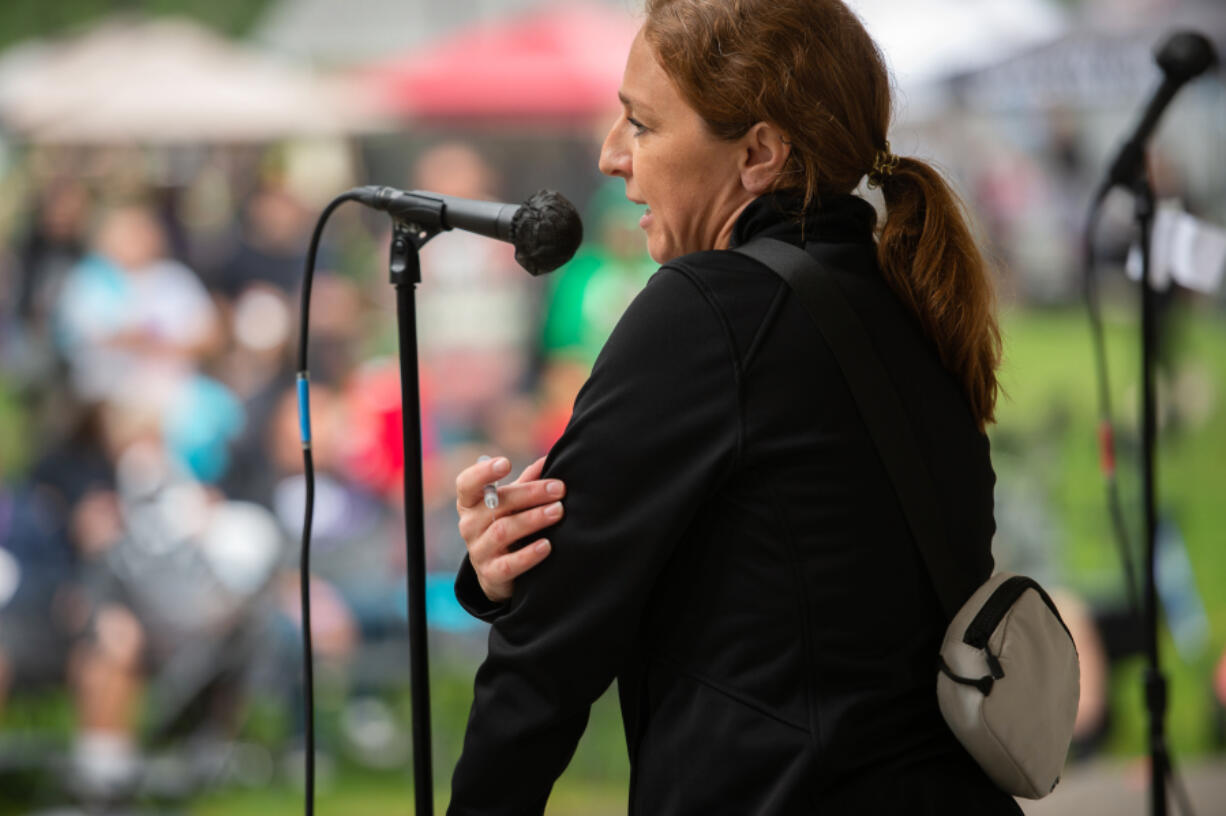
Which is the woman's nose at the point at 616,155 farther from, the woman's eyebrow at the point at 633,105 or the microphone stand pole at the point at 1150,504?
the microphone stand pole at the point at 1150,504

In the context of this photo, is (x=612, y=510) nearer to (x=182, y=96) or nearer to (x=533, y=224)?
(x=533, y=224)

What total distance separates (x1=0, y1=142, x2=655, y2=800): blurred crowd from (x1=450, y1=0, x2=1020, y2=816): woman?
10.3 feet

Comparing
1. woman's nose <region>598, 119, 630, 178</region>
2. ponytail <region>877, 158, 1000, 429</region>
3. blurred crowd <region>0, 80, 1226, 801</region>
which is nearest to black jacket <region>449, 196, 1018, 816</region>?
ponytail <region>877, 158, 1000, 429</region>

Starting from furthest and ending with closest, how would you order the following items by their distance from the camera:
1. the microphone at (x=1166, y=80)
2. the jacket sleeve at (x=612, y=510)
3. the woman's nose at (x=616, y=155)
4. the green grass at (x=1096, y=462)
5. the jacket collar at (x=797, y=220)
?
the green grass at (x=1096, y=462)
the microphone at (x=1166, y=80)
the woman's nose at (x=616, y=155)
the jacket collar at (x=797, y=220)
the jacket sleeve at (x=612, y=510)

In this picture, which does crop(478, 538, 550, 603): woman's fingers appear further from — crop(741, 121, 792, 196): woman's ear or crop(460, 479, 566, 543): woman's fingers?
crop(741, 121, 792, 196): woman's ear

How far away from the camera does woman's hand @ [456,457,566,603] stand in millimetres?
1149

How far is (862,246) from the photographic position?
1.26 meters

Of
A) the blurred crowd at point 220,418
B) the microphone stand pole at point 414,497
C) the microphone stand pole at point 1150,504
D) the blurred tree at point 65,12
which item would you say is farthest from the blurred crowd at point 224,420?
the microphone stand pole at point 414,497

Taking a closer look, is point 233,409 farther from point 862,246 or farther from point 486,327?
point 862,246

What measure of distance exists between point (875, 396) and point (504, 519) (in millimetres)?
365

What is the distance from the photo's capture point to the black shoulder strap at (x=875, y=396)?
3.80ft

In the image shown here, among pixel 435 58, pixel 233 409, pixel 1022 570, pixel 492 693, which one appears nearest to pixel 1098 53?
pixel 1022 570

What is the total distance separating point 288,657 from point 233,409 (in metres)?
0.89

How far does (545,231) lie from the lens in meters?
1.21
